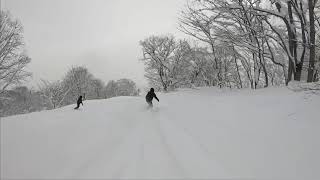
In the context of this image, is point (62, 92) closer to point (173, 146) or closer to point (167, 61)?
point (167, 61)

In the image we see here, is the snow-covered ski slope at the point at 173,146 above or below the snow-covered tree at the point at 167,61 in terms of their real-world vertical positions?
below

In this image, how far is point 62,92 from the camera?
5175cm

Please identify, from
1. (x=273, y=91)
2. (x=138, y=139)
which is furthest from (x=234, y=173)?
(x=273, y=91)

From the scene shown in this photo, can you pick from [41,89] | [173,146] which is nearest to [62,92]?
[41,89]

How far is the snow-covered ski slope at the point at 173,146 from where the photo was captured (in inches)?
237

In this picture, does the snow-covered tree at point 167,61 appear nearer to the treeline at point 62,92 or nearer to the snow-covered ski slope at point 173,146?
the treeline at point 62,92

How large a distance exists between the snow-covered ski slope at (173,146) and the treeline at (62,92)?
944 inches

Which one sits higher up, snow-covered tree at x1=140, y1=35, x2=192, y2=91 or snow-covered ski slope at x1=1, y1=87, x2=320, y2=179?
snow-covered tree at x1=140, y1=35, x2=192, y2=91

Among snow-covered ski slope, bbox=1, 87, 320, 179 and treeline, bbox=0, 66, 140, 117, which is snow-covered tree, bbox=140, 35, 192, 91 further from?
snow-covered ski slope, bbox=1, 87, 320, 179

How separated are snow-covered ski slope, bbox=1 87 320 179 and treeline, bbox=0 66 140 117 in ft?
78.7

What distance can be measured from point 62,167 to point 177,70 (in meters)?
43.7

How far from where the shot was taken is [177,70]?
49.0m

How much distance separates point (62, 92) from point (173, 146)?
155 feet

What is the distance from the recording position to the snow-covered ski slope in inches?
237
